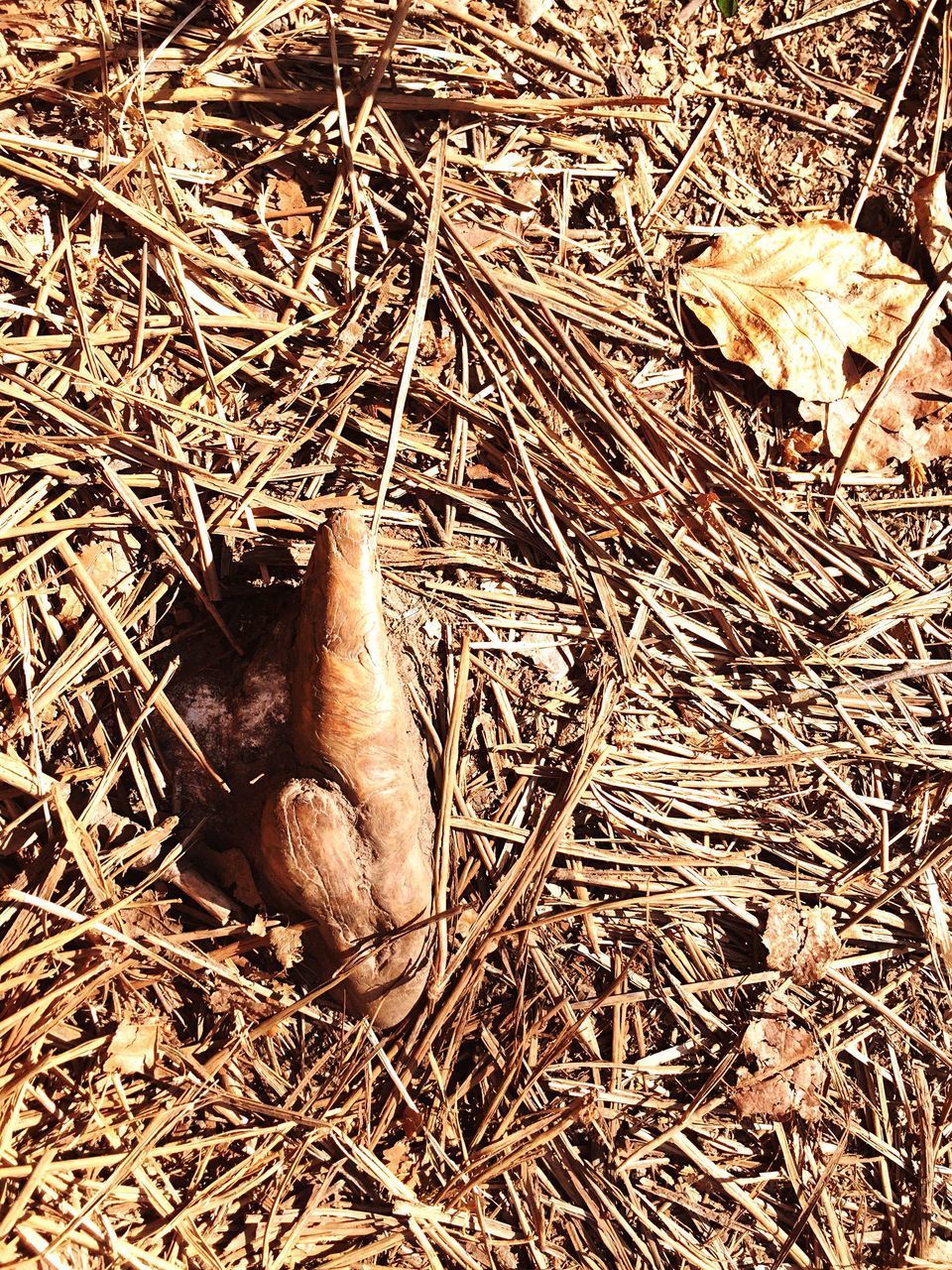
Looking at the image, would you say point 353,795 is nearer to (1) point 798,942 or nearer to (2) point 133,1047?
(2) point 133,1047

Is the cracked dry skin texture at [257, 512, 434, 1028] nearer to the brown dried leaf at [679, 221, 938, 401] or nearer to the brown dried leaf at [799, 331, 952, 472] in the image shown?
the brown dried leaf at [679, 221, 938, 401]

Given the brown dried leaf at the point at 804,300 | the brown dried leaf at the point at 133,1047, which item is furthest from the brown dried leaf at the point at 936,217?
the brown dried leaf at the point at 133,1047

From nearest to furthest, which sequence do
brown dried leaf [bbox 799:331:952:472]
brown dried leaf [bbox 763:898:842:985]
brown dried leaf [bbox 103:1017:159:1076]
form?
brown dried leaf [bbox 103:1017:159:1076] → brown dried leaf [bbox 763:898:842:985] → brown dried leaf [bbox 799:331:952:472]

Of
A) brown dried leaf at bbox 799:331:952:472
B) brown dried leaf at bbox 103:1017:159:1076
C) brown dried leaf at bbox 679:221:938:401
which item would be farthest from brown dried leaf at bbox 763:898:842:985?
brown dried leaf at bbox 103:1017:159:1076

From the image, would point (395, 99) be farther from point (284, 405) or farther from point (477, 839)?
point (477, 839)

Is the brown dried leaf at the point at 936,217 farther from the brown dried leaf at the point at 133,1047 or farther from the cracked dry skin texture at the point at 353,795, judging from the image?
the brown dried leaf at the point at 133,1047
